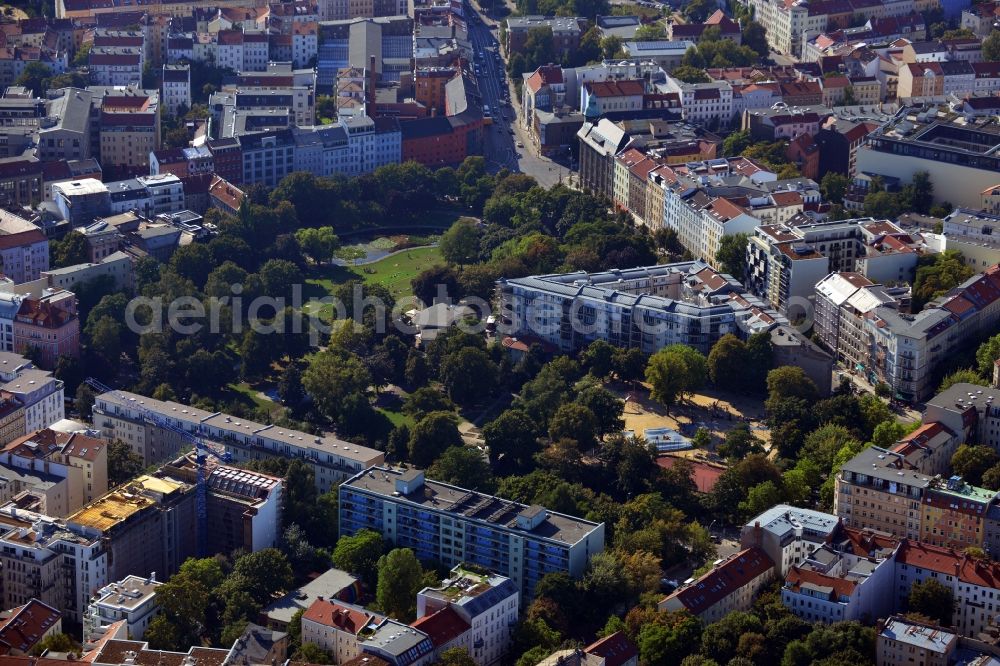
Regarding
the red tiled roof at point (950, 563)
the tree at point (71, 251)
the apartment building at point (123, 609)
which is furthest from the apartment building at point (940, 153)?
the apartment building at point (123, 609)

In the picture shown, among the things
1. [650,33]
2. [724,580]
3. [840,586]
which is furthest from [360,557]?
[650,33]

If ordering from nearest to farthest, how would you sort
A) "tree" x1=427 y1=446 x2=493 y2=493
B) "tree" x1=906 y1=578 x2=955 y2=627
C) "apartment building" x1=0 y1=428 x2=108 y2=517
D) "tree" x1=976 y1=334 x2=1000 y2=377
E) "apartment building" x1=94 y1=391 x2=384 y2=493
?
"tree" x1=906 y1=578 x2=955 y2=627 → "apartment building" x1=0 y1=428 x2=108 y2=517 → "tree" x1=427 y1=446 x2=493 y2=493 → "apartment building" x1=94 y1=391 x2=384 y2=493 → "tree" x1=976 y1=334 x2=1000 y2=377

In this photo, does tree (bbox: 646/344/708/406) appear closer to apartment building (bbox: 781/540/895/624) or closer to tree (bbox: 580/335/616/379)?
tree (bbox: 580/335/616/379)

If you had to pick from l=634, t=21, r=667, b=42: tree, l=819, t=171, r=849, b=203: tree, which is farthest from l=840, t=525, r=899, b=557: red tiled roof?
l=634, t=21, r=667, b=42: tree

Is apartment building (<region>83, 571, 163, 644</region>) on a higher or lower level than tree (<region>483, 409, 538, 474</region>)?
lower

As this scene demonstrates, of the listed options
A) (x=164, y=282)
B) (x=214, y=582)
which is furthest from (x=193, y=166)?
(x=214, y=582)

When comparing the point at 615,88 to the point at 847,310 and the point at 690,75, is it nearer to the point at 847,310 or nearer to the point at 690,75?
the point at 690,75

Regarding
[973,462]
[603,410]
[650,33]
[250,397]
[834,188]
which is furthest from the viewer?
[650,33]
